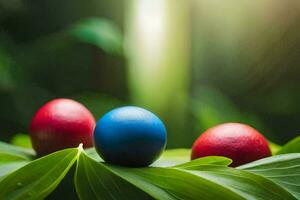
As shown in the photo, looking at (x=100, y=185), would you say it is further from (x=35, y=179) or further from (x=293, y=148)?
(x=293, y=148)

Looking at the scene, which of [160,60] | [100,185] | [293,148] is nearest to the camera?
[100,185]

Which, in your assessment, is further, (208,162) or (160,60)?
(160,60)

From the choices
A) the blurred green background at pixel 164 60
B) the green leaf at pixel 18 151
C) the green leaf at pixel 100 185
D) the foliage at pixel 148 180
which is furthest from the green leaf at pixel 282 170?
the blurred green background at pixel 164 60

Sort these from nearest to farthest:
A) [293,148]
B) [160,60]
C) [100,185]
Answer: [100,185]
[293,148]
[160,60]

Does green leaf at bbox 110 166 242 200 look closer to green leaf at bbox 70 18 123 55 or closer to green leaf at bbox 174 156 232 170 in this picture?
green leaf at bbox 174 156 232 170

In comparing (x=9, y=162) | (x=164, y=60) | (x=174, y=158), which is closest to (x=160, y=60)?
(x=164, y=60)

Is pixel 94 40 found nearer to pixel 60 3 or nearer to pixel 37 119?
pixel 60 3

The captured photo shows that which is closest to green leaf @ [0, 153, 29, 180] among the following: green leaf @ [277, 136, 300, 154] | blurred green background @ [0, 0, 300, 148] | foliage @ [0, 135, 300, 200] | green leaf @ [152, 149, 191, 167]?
foliage @ [0, 135, 300, 200]

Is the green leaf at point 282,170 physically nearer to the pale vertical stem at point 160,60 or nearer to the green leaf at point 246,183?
the green leaf at point 246,183
